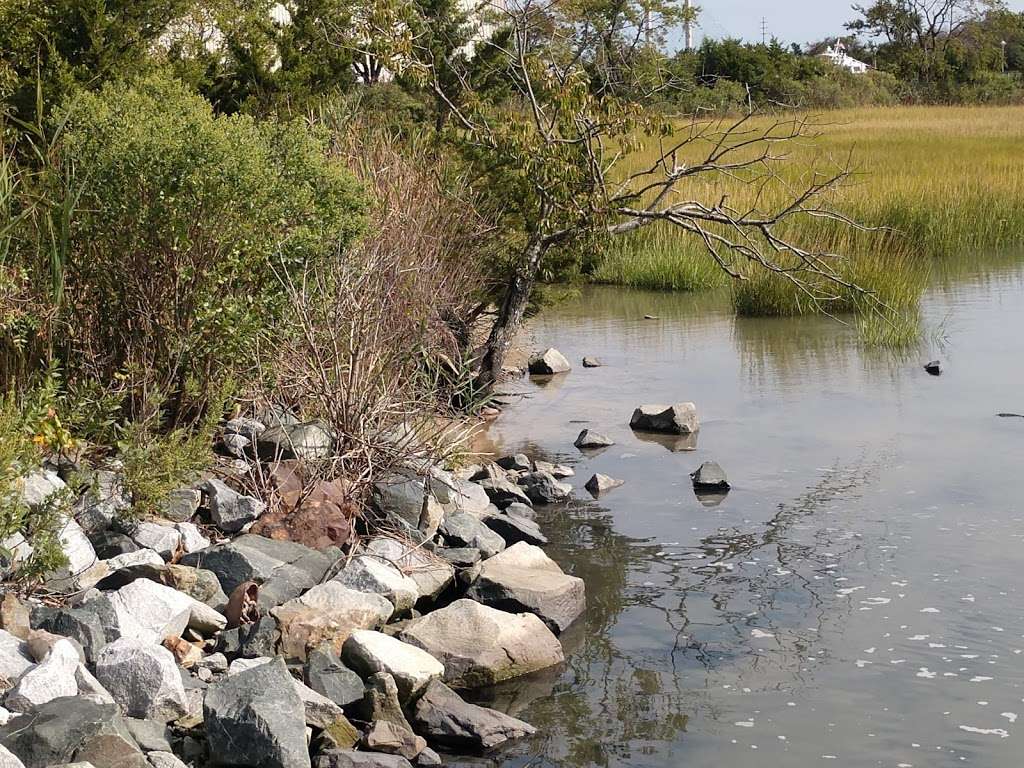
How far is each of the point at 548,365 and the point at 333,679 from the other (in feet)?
22.2

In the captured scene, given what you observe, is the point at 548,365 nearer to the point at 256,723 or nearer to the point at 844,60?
the point at 256,723

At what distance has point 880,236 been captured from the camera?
14.9 metres

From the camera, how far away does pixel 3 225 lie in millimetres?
6344

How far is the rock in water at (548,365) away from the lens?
11281 millimetres

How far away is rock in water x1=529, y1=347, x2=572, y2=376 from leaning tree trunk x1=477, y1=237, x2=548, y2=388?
→ 5.61ft

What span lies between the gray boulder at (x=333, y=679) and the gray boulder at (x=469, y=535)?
5.65 feet

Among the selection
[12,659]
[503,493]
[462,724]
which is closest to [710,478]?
[503,493]

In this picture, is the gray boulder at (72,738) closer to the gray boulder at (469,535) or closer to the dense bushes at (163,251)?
the dense bushes at (163,251)

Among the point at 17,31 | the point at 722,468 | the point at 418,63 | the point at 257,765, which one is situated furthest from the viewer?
the point at 17,31

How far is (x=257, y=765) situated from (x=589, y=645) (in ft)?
5.55

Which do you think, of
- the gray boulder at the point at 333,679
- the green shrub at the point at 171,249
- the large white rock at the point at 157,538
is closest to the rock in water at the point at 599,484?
the green shrub at the point at 171,249

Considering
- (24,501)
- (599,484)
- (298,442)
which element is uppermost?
(24,501)

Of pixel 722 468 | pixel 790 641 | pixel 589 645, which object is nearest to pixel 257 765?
pixel 589 645

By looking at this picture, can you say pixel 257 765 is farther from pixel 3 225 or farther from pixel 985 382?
pixel 985 382
